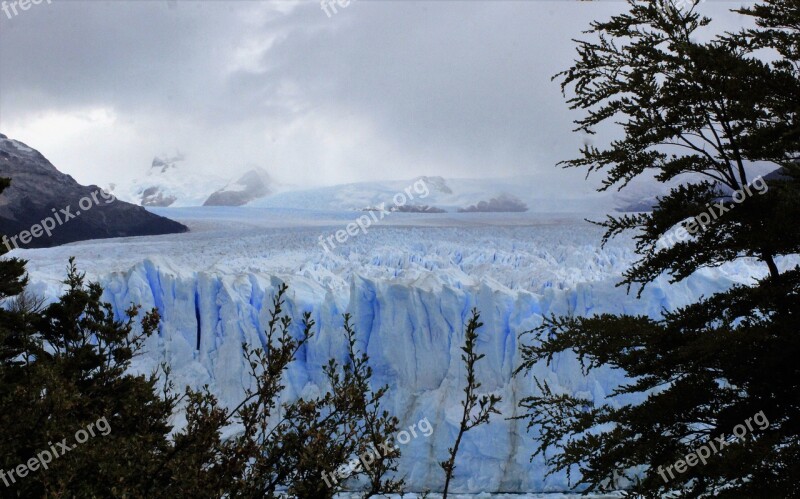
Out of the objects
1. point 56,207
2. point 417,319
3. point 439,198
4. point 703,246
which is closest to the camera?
point 703,246

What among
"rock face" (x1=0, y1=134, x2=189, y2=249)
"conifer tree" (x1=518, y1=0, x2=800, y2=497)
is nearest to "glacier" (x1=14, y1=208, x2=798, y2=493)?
"rock face" (x1=0, y1=134, x2=189, y2=249)

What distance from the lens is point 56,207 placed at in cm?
3161

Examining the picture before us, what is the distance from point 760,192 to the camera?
18.2 ft

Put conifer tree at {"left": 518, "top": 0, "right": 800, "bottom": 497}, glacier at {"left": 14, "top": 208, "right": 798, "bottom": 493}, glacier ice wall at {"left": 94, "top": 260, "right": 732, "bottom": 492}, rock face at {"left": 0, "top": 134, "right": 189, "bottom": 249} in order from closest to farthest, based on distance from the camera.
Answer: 1. conifer tree at {"left": 518, "top": 0, "right": 800, "bottom": 497}
2. glacier at {"left": 14, "top": 208, "right": 798, "bottom": 493}
3. glacier ice wall at {"left": 94, "top": 260, "right": 732, "bottom": 492}
4. rock face at {"left": 0, "top": 134, "right": 189, "bottom": 249}

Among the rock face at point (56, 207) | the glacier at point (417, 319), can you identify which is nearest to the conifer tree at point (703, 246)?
the glacier at point (417, 319)

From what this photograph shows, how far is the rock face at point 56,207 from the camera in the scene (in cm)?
2980

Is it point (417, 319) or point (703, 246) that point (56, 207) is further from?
point (703, 246)

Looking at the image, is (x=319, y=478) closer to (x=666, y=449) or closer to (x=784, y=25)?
(x=666, y=449)

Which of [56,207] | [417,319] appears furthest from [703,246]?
[56,207]

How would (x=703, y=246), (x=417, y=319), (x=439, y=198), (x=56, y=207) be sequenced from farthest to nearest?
1. (x=439, y=198)
2. (x=56, y=207)
3. (x=417, y=319)
4. (x=703, y=246)

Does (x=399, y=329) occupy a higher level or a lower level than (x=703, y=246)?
lower

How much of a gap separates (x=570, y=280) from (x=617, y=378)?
174 inches

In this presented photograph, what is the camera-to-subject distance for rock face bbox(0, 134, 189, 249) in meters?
29.8

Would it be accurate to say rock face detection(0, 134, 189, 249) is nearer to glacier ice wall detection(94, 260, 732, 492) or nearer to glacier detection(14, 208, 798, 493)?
glacier detection(14, 208, 798, 493)
